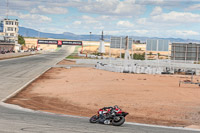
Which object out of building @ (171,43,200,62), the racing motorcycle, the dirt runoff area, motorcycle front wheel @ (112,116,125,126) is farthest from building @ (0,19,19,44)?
motorcycle front wheel @ (112,116,125,126)

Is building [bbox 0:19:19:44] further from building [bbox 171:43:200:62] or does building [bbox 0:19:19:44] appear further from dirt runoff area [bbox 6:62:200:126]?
dirt runoff area [bbox 6:62:200:126]

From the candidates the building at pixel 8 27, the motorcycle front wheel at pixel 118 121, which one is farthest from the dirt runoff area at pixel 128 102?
the building at pixel 8 27

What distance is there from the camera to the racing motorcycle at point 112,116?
12.8 metres

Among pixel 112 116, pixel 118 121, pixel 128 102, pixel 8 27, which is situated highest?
pixel 8 27

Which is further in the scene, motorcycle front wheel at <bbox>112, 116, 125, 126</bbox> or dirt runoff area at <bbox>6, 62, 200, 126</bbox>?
dirt runoff area at <bbox>6, 62, 200, 126</bbox>

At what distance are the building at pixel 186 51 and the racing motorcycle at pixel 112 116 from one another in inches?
1613

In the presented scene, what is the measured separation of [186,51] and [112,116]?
41660 mm

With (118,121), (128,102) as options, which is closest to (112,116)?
(118,121)

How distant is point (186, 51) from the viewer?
52031 millimetres

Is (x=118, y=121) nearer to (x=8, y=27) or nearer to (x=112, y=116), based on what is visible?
(x=112, y=116)

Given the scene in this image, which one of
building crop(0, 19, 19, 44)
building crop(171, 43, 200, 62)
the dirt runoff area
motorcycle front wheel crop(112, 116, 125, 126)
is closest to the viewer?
motorcycle front wheel crop(112, 116, 125, 126)

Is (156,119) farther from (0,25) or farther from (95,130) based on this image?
(0,25)

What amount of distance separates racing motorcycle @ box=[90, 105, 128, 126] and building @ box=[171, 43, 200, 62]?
41.0 metres

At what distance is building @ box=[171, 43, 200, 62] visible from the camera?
52.0 m
